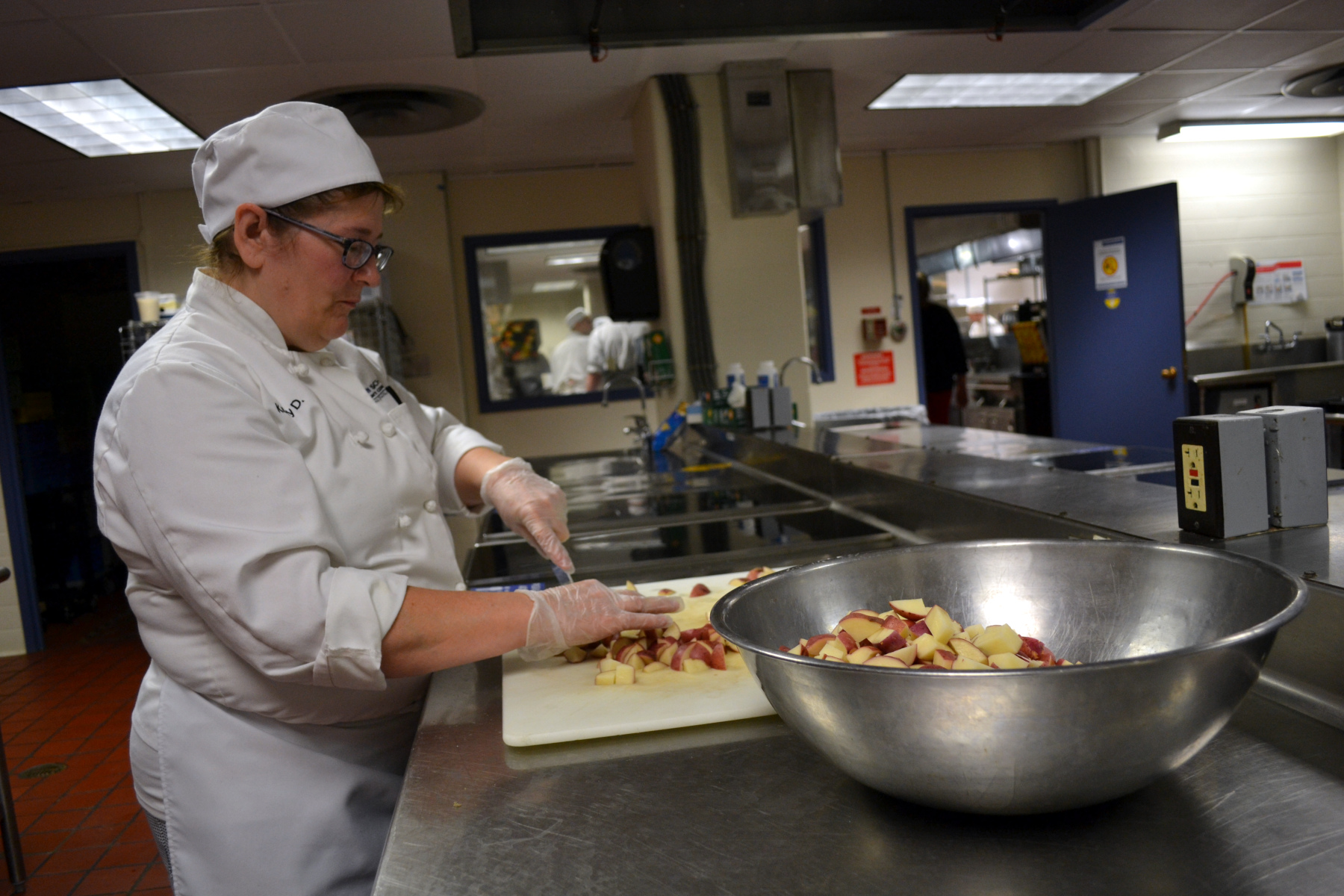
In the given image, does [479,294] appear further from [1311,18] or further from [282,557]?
[282,557]

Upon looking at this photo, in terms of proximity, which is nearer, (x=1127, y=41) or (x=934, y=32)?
(x=934, y=32)

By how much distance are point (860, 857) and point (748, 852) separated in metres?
0.09

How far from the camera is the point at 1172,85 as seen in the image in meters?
5.55

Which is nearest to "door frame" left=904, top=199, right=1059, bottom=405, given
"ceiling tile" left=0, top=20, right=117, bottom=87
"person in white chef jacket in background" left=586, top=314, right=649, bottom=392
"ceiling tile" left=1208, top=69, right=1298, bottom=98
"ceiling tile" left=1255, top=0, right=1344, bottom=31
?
"ceiling tile" left=1208, top=69, right=1298, bottom=98

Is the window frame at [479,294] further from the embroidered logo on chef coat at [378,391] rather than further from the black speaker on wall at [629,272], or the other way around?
the embroidered logo on chef coat at [378,391]

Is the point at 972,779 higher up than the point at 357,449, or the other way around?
the point at 357,449

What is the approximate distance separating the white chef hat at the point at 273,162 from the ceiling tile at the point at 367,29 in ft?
8.14

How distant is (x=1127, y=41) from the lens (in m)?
4.58

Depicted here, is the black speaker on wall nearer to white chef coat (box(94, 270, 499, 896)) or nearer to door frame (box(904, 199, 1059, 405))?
door frame (box(904, 199, 1059, 405))

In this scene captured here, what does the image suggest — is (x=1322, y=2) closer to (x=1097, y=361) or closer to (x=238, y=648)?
(x=1097, y=361)

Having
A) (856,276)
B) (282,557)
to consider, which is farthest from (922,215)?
(282,557)

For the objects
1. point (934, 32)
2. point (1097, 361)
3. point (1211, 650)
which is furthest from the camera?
point (1097, 361)

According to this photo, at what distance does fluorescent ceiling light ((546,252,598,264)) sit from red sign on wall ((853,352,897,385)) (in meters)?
2.08

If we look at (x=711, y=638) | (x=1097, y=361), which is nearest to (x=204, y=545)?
(x=711, y=638)
